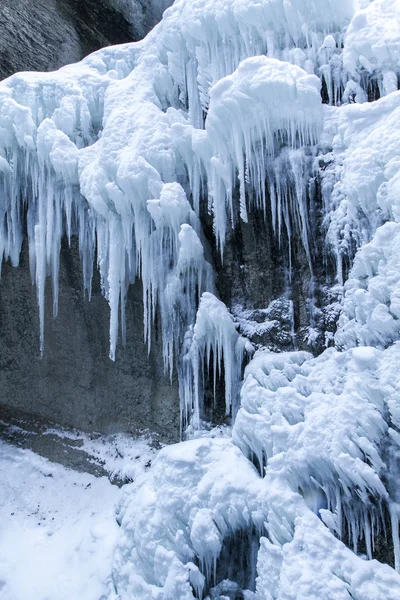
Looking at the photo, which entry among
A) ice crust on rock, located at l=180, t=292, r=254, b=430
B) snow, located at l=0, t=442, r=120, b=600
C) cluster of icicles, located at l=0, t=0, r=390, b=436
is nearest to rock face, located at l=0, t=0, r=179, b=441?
cluster of icicles, located at l=0, t=0, r=390, b=436

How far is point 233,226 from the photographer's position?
5.02 metres

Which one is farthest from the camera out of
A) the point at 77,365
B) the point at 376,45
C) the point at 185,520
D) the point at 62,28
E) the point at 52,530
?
the point at 62,28

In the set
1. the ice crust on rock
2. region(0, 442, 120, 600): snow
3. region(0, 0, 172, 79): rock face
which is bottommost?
region(0, 442, 120, 600): snow

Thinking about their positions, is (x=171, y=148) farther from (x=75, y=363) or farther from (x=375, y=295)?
(x=75, y=363)

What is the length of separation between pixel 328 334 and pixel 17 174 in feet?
12.9

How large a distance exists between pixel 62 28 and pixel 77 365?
221 inches

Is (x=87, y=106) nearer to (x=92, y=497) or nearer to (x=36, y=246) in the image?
(x=36, y=246)

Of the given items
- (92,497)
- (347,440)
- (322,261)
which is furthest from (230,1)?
(92,497)

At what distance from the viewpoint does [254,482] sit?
4.04 meters

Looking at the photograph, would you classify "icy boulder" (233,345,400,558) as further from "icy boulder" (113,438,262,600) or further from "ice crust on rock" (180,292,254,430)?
"ice crust on rock" (180,292,254,430)

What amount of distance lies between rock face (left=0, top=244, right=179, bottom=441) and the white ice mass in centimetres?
36

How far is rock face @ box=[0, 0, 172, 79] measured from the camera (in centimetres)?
744

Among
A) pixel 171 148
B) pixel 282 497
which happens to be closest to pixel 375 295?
pixel 282 497

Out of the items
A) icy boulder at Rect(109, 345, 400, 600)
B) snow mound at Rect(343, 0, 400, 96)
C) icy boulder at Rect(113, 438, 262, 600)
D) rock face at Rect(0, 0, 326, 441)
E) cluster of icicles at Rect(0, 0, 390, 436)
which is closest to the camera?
icy boulder at Rect(109, 345, 400, 600)
